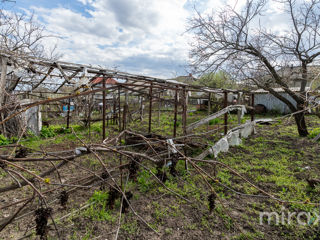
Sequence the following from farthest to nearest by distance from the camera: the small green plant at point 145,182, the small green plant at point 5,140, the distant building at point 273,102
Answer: the distant building at point 273,102 → the small green plant at point 5,140 → the small green plant at point 145,182

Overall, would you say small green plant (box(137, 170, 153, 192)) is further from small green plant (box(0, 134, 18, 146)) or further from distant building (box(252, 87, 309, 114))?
distant building (box(252, 87, 309, 114))

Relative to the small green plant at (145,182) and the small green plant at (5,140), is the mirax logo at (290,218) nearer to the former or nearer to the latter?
the small green plant at (145,182)

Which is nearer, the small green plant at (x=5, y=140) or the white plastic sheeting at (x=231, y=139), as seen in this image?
the white plastic sheeting at (x=231, y=139)

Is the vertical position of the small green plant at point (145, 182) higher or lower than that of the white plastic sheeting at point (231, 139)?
lower

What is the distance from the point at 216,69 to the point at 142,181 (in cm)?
568

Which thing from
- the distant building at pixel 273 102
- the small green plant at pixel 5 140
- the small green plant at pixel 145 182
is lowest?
the small green plant at pixel 145 182

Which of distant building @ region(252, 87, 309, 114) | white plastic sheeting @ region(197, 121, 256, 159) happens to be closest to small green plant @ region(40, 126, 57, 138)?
white plastic sheeting @ region(197, 121, 256, 159)

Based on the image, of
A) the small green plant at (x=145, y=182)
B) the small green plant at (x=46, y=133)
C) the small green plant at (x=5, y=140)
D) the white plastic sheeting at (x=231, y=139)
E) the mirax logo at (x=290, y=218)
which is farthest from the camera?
the small green plant at (x=46, y=133)

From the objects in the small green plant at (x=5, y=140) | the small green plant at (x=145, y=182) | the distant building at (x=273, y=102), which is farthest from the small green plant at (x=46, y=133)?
the distant building at (x=273, y=102)

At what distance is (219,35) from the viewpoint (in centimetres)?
723

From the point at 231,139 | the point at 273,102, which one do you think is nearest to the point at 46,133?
the point at 231,139

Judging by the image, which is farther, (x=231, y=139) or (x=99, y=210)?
(x=231, y=139)

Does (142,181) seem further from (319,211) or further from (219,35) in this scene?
(219,35)

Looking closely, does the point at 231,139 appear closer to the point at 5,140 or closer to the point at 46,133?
the point at 46,133
